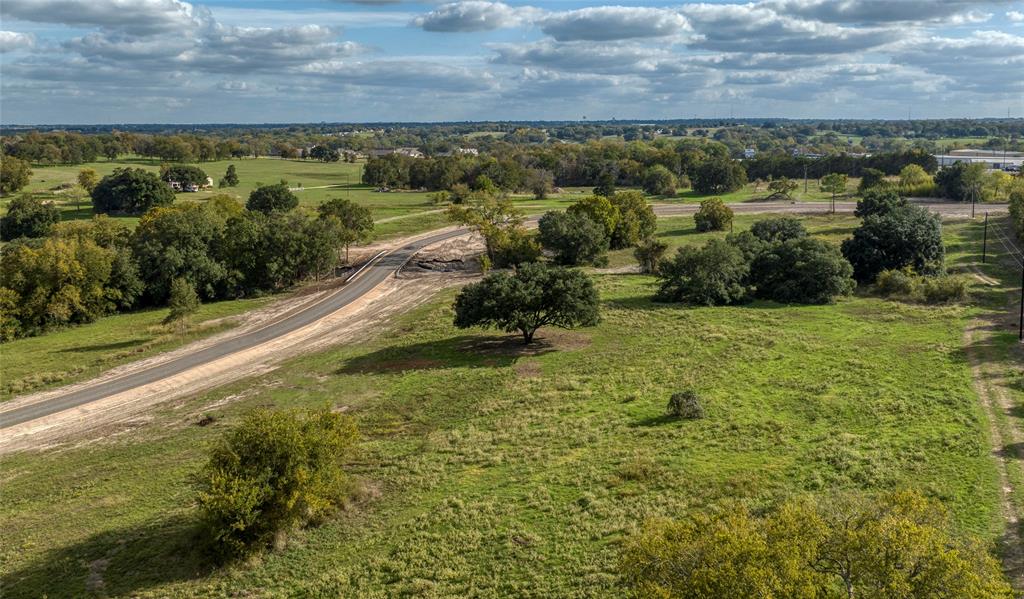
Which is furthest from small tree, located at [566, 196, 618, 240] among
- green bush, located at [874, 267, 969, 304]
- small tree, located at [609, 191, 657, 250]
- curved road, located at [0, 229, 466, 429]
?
green bush, located at [874, 267, 969, 304]

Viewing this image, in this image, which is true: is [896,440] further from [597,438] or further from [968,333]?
[968,333]

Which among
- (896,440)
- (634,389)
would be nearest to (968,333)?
(896,440)

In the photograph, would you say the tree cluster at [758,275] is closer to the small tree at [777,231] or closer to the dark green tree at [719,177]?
the small tree at [777,231]

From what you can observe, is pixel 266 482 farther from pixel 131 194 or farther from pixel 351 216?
pixel 131 194

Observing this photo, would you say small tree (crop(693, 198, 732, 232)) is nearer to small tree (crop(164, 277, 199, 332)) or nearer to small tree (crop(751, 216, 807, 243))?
small tree (crop(751, 216, 807, 243))

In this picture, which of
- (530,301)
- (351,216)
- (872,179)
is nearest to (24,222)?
(351,216)
